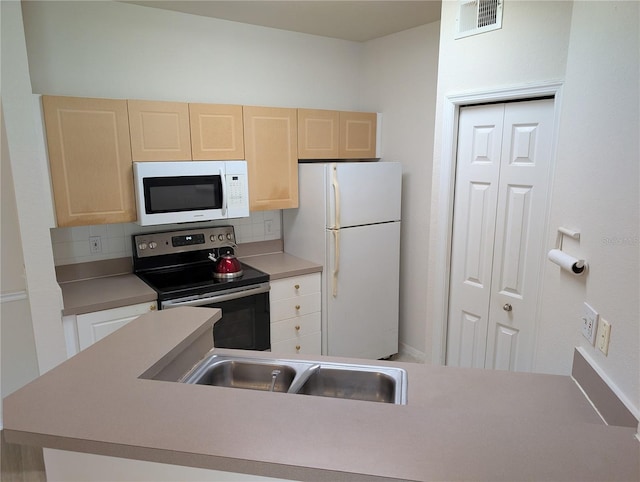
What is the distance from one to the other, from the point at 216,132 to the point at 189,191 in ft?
1.47

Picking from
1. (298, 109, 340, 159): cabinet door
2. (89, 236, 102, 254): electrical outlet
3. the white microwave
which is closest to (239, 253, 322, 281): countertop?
the white microwave

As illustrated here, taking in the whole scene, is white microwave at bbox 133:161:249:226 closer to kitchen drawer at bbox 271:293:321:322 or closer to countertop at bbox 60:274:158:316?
countertop at bbox 60:274:158:316

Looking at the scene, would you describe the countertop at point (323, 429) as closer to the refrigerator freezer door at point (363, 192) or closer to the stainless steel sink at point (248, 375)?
the stainless steel sink at point (248, 375)

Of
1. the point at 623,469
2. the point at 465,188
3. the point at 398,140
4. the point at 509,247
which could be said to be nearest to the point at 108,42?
the point at 398,140

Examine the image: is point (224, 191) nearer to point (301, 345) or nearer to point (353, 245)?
point (353, 245)

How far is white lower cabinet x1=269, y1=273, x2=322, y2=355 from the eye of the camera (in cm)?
316

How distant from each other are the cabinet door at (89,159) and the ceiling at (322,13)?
85 centimetres

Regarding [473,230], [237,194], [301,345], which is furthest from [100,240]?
[473,230]

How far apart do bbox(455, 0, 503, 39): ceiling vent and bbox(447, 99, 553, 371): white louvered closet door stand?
39 cm

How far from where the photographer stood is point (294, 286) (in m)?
3.21

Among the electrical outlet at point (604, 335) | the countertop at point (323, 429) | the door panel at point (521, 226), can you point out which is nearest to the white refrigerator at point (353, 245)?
the door panel at point (521, 226)

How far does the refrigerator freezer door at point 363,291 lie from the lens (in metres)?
3.30

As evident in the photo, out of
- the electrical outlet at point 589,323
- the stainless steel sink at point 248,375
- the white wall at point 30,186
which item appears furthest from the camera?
the white wall at point 30,186

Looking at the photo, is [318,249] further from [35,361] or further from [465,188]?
[35,361]
